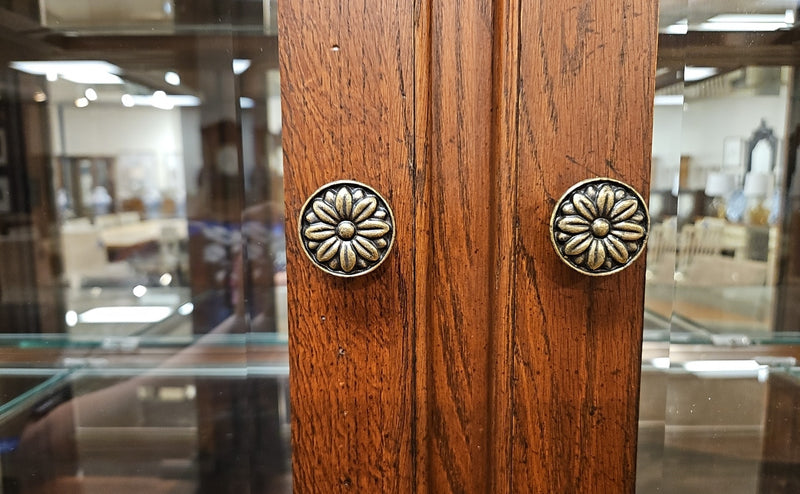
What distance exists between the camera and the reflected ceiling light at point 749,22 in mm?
342

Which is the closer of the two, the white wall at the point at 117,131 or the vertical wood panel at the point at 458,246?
the vertical wood panel at the point at 458,246

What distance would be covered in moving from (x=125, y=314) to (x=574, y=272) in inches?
15.9

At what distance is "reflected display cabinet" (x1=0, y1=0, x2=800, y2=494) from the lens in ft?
0.98

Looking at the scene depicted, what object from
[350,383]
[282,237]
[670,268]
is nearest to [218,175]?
[282,237]

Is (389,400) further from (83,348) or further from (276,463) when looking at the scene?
(83,348)

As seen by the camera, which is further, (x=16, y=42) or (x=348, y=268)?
(x=16, y=42)

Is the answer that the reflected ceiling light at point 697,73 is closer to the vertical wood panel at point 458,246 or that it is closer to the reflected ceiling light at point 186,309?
the vertical wood panel at point 458,246

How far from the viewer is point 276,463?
381mm

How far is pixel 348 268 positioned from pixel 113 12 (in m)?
0.31

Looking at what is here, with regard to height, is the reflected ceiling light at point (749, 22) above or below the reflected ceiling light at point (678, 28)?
above

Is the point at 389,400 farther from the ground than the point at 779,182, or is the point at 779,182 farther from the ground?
the point at 779,182

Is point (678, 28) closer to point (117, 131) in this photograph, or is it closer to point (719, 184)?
point (719, 184)

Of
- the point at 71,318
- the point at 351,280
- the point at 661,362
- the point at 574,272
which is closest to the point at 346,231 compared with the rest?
the point at 351,280

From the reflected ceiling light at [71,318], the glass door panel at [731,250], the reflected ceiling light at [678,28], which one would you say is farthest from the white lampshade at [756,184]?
the reflected ceiling light at [71,318]
